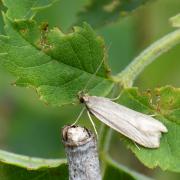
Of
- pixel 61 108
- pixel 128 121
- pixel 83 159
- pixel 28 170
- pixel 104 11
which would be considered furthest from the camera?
pixel 61 108

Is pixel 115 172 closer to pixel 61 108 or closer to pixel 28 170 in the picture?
pixel 28 170

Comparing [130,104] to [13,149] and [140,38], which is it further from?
[13,149]

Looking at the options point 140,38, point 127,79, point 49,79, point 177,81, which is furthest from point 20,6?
point 177,81

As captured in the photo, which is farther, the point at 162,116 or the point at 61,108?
the point at 61,108

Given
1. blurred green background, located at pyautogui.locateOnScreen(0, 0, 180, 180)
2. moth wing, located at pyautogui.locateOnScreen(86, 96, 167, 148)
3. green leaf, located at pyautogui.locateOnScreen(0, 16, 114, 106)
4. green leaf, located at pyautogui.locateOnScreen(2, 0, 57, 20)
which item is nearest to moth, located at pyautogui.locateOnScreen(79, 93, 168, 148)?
moth wing, located at pyautogui.locateOnScreen(86, 96, 167, 148)

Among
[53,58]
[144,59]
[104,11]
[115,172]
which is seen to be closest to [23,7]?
[53,58]

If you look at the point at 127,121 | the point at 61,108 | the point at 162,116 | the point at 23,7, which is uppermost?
the point at 23,7
